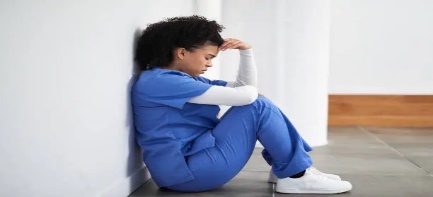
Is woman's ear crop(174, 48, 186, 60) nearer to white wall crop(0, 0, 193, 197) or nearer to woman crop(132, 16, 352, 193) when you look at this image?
woman crop(132, 16, 352, 193)

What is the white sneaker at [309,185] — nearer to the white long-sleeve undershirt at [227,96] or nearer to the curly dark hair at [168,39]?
the white long-sleeve undershirt at [227,96]

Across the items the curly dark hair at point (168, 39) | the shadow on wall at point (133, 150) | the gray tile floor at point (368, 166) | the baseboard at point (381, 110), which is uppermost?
the curly dark hair at point (168, 39)

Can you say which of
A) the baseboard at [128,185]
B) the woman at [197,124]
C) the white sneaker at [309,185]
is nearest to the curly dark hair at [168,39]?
the woman at [197,124]

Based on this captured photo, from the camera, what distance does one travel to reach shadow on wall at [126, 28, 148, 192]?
1.76 meters

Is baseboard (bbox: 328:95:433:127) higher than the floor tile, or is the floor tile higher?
the floor tile

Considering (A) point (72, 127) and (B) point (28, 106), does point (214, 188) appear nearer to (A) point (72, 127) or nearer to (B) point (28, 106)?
(A) point (72, 127)

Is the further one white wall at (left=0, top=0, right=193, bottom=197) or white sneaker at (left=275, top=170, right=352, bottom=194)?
white sneaker at (left=275, top=170, right=352, bottom=194)

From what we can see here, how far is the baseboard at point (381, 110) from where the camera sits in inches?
150

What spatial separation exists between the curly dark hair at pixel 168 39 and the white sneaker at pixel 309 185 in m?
0.49

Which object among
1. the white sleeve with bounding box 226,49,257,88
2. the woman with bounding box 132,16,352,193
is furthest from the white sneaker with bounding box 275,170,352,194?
the white sleeve with bounding box 226,49,257,88

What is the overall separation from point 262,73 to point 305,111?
0.28 meters

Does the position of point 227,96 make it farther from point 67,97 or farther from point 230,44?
point 67,97

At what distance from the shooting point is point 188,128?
1.77 meters

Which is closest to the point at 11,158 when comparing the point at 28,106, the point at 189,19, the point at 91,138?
the point at 28,106
